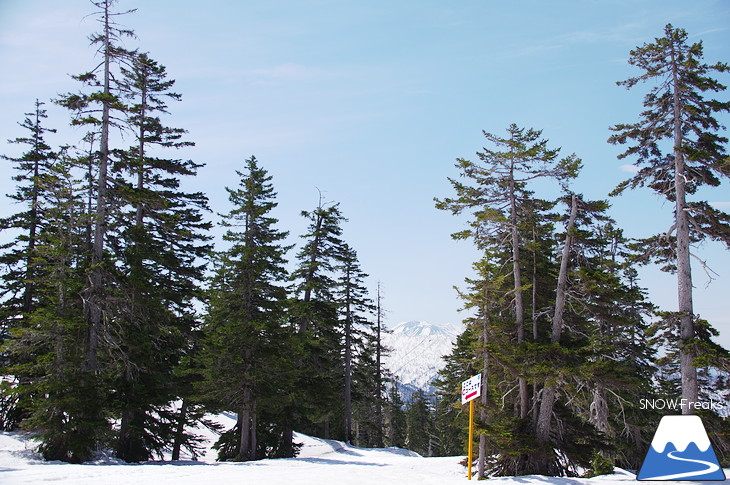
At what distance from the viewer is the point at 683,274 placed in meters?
14.7

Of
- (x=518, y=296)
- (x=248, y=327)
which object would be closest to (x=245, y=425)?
(x=248, y=327)

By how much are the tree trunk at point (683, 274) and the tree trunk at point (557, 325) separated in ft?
11.3

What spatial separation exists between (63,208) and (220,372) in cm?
937

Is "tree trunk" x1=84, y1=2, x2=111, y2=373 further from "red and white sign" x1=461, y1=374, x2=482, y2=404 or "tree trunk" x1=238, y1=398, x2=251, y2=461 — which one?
"red and white sign" x1=461, y1=374, x2=482, y2=404

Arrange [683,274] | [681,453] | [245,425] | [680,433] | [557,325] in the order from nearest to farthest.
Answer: [681,453] < [680,433] < [683,274] < [557,325] < [245,425]

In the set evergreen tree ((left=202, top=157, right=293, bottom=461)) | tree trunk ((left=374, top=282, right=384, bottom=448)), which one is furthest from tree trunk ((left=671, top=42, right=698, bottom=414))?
tree trunk ((left=374, top=282, right=384, bottom=448))

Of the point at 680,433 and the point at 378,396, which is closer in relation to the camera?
the point at 680,433

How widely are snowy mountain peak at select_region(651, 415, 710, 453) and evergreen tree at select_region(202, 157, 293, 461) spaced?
14890 mm

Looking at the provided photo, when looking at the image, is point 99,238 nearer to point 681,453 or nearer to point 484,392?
point 484,392

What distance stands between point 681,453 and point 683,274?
527cm

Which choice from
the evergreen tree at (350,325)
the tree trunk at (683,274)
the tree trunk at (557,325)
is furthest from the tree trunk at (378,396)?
the tree trunk at (683,274)

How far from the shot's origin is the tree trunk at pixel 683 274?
13977mm

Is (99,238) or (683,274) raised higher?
(99,238)

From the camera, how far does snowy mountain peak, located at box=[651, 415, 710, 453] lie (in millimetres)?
12102
